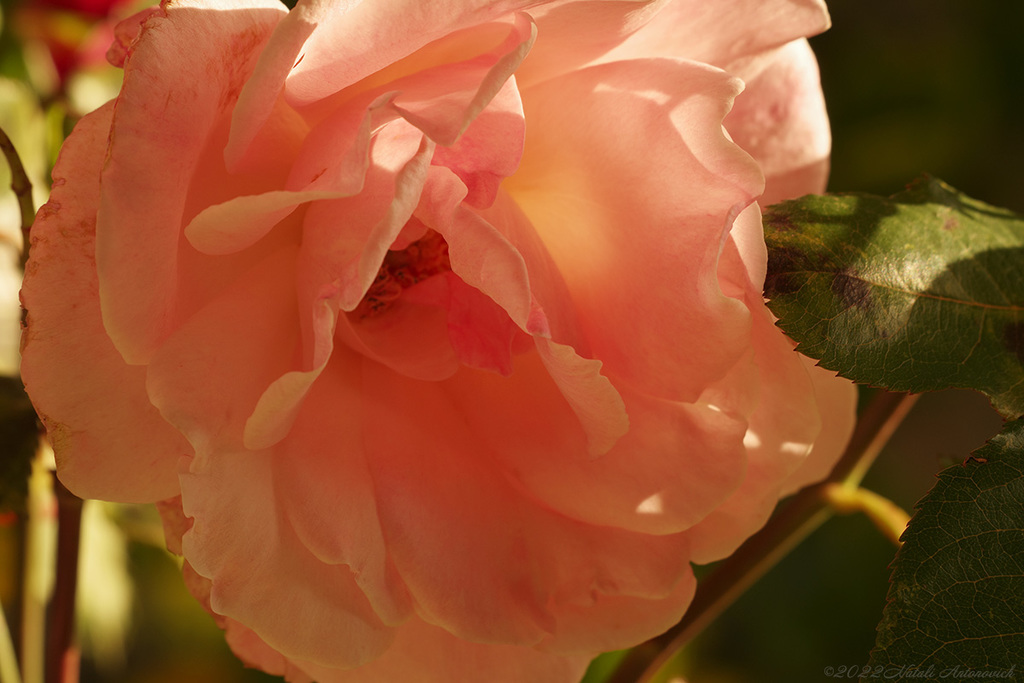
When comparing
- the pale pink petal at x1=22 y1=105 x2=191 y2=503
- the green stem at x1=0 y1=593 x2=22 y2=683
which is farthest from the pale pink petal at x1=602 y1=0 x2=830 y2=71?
the green stem at x1=0 y1=593 x2=22 y2=683

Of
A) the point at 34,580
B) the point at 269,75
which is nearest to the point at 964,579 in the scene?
the point at 269,75

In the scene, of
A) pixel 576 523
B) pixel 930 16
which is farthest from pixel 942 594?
pixel 930 16

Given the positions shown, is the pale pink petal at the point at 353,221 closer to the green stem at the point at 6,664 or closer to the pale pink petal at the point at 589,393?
the pale pink petal at the point at 589,393

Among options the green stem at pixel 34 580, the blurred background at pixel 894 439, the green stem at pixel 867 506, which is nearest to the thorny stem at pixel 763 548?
the green stem at pixel 867 506

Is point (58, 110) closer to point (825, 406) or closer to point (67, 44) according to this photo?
point (67, 44)

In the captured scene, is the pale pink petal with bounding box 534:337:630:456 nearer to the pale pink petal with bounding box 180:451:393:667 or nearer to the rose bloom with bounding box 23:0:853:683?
the rose bloom with bounding box 23:0:853:683

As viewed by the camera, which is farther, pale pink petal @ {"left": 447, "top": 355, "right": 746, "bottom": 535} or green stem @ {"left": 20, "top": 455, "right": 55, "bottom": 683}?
green stem @ {"left": 20, "top": 455, "right": 55, "bottom": 683}

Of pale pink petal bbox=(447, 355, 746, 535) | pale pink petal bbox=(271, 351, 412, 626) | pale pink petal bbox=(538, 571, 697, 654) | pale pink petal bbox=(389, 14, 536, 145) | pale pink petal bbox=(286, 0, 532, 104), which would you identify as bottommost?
pale pink petal bbox=(538, 571, 697, 654)

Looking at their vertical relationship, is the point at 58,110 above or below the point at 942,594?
above
